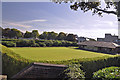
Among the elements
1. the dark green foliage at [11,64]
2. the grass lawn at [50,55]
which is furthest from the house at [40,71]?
the grass lawn at [50,55]

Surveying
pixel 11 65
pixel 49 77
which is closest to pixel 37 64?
pixel 49 77

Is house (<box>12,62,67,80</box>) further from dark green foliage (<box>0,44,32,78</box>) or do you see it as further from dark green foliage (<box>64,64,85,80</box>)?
dark green foliage (<box>64,64,85,80</box>)

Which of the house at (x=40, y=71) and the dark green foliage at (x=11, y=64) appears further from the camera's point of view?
the dark green foliage at (x=11, y=64)

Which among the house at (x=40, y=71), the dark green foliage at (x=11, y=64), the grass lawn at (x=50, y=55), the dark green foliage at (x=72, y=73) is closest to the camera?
the dark green foliage at (x=72, y=73)

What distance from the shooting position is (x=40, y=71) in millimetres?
8250

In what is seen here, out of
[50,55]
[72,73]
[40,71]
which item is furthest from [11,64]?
[50,55]

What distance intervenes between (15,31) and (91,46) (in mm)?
56312

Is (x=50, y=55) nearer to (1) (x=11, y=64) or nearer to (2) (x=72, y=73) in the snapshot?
(1) (x=11, y=64)

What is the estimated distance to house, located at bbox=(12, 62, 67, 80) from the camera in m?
8.07

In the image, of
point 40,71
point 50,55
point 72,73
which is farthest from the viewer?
point 50,55

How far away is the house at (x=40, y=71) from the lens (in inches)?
318

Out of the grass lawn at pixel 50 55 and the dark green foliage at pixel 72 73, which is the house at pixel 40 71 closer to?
the dark green foliage at pixel 72 73

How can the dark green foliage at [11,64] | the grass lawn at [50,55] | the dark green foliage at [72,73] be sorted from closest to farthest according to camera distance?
1. the dark green foliage at [72,73]
2. the dark green foliage at [11,64]
3. the grass lawn at [50,55]

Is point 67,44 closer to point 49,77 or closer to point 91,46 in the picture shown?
point 91,46
